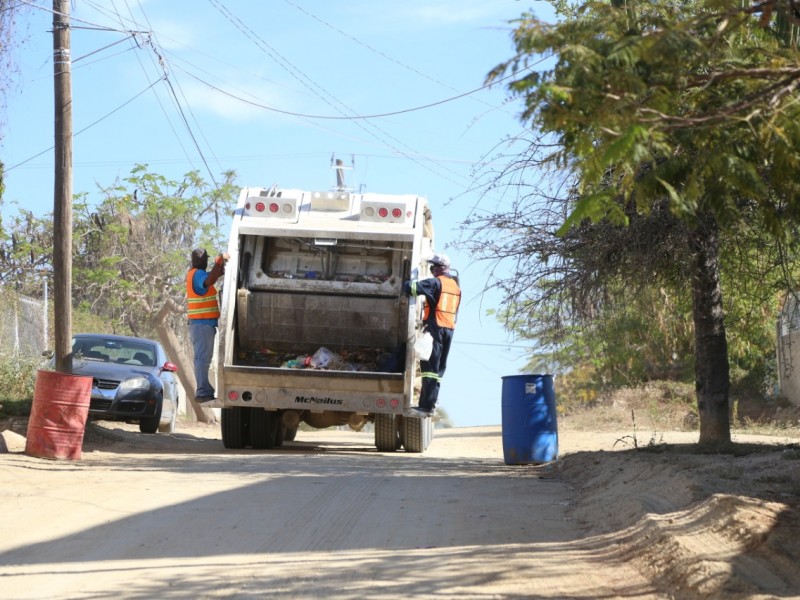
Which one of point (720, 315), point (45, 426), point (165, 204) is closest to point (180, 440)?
point (45, 426)

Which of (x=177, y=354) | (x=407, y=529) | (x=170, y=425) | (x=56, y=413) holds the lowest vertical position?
(x=170, y=425)

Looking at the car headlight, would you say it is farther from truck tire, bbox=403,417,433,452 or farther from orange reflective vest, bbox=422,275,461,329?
orange reflective vest, bbox=422,275,461,329

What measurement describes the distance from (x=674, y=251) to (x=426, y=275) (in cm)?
388

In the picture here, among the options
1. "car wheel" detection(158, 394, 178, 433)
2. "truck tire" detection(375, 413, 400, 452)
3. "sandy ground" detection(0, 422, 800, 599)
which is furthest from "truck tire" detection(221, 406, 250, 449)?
"car wheel" detection(158, 394, 178, 433)

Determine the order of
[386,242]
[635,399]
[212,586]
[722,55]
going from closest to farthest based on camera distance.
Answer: [212,586]
[722,55]
[386,242]
[635,399]

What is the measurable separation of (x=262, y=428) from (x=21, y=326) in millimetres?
7146

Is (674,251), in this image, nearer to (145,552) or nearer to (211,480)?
(211,480)

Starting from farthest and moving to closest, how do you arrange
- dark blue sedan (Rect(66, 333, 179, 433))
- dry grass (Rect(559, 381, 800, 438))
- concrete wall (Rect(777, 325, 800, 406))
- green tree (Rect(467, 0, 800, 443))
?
concrete wall (Rect(777, 325, 800, 406)), dry grass (Rect(559, 381, 800, 438)), dark blue sedan (Rect(66, 333, 179, 433)), green tree (Rect(467, 0, 800, 443))

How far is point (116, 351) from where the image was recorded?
16.6 metres

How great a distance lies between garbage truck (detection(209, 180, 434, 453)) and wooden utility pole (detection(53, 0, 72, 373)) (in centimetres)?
209

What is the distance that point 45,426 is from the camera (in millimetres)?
11523

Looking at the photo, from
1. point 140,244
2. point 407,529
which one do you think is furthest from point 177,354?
point 407,529

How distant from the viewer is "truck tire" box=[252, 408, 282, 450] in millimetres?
13797

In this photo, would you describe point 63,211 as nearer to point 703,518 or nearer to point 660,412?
point 703,518
